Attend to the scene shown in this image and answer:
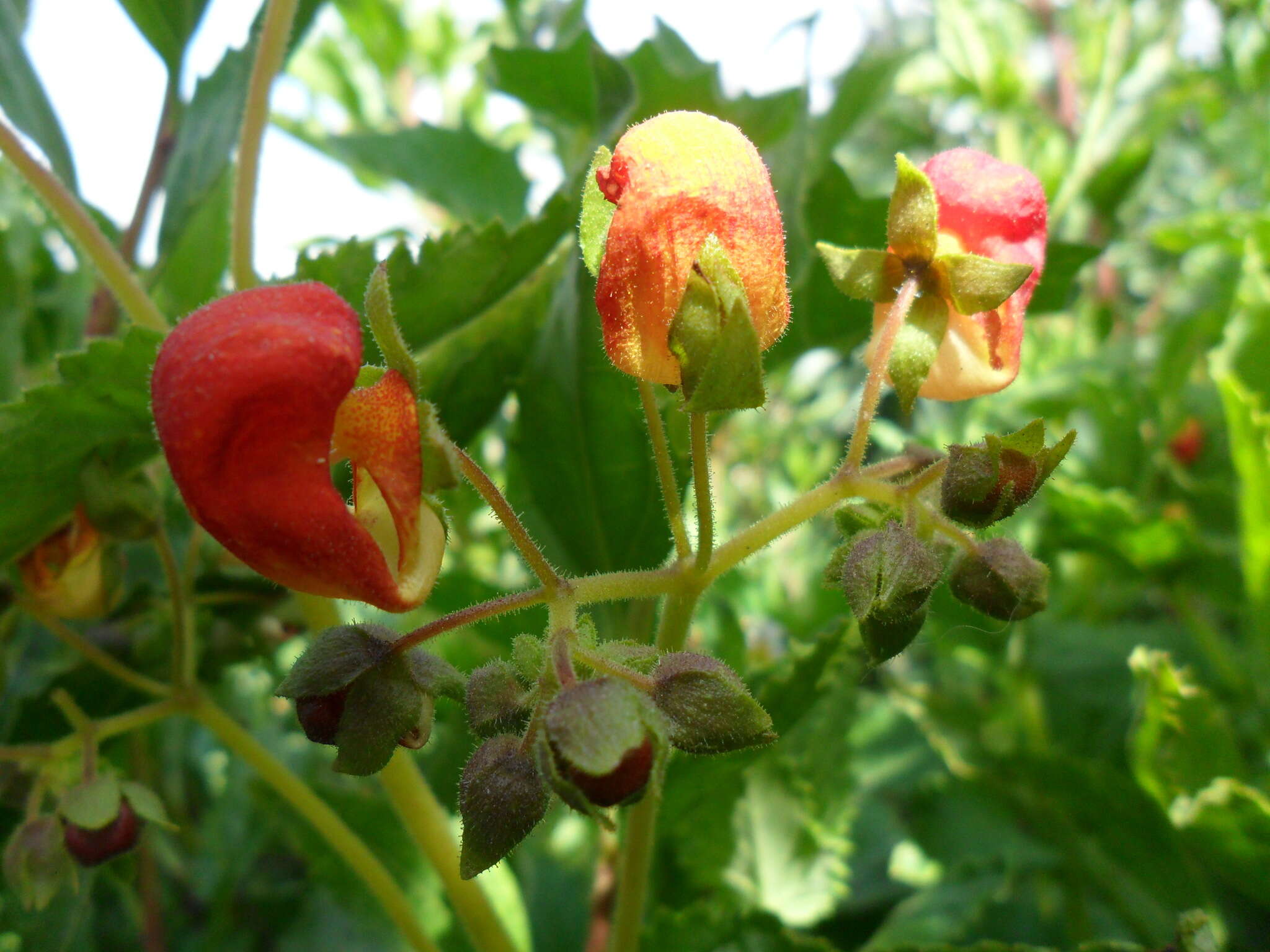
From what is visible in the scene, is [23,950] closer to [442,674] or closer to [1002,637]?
[442,674]

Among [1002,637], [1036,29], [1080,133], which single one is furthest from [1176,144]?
[1002,637]

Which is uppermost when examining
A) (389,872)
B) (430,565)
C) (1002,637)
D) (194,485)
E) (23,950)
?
(194,485)

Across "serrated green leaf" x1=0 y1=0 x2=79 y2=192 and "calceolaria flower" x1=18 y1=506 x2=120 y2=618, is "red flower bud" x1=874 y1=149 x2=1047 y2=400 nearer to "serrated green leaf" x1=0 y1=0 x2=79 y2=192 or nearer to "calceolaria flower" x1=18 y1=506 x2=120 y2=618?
"calceolaria flower" x1=18 y1=506 x2=120 y2=618

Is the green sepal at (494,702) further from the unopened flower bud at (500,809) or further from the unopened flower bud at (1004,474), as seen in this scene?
the unopened flower bud at (1004,474)

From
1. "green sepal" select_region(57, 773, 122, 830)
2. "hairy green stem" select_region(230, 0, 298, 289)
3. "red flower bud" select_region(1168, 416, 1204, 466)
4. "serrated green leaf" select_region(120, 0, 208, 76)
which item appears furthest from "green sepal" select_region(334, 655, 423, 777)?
"red flower bud" select_region(1168, 416, 1204, 466)

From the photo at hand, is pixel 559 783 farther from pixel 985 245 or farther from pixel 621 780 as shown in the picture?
pixel 985 245

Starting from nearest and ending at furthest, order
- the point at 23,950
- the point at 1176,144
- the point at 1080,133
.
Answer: the point at 23,950 < the point at 1080,133 < the point at 1176,144

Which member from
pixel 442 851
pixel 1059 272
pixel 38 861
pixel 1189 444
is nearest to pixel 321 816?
pixel 442 851
